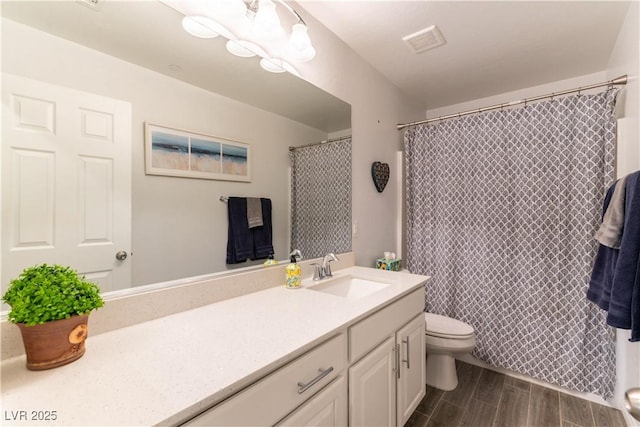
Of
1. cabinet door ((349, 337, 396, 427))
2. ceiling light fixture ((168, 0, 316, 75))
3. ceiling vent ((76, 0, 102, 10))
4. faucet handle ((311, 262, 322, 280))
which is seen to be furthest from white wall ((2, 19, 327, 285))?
cabinet door ((349, 337, 396, 427))

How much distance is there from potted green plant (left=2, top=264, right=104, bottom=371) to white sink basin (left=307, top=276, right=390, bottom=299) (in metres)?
1.00

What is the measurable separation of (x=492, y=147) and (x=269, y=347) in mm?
2122

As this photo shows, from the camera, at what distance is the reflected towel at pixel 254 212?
1314 mm

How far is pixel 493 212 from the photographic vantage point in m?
2.06

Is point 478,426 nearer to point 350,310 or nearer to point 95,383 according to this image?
point 350,310

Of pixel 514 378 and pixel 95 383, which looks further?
pixel 514 378

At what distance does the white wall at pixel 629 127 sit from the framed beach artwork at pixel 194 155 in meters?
1.93

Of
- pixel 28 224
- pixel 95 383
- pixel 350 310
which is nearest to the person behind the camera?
pixel 95 383

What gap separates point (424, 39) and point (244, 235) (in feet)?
5.59

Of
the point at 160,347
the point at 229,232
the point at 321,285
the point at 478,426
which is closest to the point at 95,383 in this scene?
the point at 160,347

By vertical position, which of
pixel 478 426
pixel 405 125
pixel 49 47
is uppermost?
pixel 405 125

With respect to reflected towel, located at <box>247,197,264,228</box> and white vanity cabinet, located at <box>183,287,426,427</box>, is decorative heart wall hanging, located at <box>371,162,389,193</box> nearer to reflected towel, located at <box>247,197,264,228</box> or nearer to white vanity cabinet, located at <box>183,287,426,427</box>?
white vanity cabinet, located at <box>183,287,426,427</box>

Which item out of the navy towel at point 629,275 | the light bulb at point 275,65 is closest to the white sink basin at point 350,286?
the navy towel at point 629,275

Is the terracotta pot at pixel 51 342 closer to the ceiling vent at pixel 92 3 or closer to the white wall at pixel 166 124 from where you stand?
the white wall at pixel 166 124
